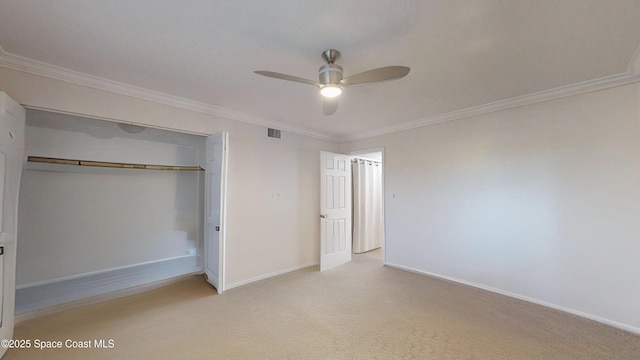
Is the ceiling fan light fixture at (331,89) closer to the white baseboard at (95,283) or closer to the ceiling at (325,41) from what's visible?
the ceiling at (325,41)

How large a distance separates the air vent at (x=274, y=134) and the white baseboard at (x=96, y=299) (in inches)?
103

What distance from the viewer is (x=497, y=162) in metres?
3.25

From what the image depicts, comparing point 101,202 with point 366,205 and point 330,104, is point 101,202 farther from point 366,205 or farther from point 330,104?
point 366,205

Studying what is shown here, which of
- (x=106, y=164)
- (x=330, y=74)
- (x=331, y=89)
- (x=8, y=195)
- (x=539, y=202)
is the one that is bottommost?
(x=539, y=202)

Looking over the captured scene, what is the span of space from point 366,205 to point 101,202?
16.1 feet

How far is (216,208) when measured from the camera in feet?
10.8

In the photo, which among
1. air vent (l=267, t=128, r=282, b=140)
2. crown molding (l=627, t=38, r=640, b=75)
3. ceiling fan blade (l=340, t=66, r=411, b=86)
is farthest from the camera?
air vent (l=267, t=128, r=282, b=140)

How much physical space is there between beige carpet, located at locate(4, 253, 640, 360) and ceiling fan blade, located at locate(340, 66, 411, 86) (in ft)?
7.37

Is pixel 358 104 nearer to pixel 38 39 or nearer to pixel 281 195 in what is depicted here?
pixel 281 195

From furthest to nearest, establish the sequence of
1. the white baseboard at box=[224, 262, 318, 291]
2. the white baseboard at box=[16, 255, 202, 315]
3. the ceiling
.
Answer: the white baseboard at box=[224, 262, 318, 291] < the white baseboard at box=[16, 255, 202, 315] < the ceiling

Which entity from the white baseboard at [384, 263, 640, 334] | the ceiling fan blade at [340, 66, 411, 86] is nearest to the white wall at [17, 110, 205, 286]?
the ceiling fan blade at [340, 66, 411, 86]

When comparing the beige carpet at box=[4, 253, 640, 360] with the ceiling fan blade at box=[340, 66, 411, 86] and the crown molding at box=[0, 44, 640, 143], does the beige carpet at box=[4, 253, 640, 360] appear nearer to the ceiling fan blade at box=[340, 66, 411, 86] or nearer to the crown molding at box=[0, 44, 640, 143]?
the ceiling fan blade at box=[340, 66, 411, 86]

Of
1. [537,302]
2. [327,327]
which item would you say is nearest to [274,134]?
[327,327]

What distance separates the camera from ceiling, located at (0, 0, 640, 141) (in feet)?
5.08
